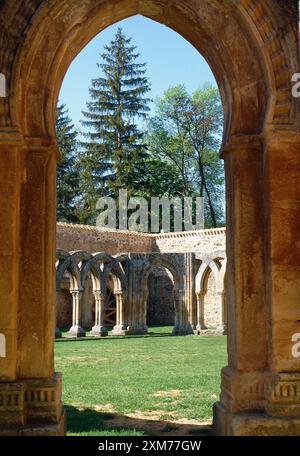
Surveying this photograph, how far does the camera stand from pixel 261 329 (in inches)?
208

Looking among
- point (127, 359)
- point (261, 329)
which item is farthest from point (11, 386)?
point (127, 359)

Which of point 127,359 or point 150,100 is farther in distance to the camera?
point 150,100

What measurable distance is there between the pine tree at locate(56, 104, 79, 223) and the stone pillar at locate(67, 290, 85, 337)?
52.0 ft

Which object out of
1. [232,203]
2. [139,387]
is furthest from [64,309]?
[232,203]

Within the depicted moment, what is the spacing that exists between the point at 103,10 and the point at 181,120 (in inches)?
1458

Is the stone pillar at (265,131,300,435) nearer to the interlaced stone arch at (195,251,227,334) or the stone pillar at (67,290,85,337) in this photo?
the stone pillar at (67,290,85,337)

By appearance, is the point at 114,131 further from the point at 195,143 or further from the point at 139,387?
the point at 139,387

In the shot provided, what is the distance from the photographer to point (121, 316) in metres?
24.4

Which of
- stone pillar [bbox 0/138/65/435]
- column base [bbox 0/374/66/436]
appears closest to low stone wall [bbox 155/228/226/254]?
stone pillar [bbox 0/138/65/435]

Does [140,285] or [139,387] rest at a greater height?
[140,285]

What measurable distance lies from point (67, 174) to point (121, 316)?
58.4 feet

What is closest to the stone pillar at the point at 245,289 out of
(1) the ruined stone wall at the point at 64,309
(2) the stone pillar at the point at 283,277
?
(2) the stone pillar at the point at 283,277
